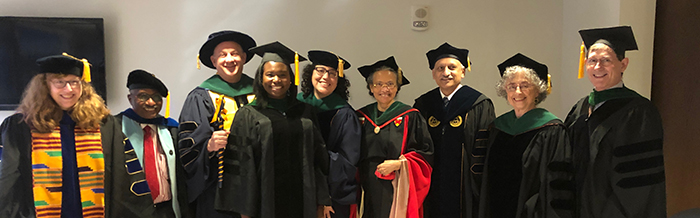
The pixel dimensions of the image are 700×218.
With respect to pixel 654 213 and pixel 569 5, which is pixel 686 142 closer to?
pixel 654 213

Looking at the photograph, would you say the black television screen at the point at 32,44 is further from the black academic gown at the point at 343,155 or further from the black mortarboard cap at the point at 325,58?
the black academic gown at the point at 343,155

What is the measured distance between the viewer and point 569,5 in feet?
12.5

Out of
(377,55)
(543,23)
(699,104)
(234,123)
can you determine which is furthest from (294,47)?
(699,104)

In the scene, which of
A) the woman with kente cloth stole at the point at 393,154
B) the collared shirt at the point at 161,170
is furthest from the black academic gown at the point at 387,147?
the collared shirt at the point at 161,170

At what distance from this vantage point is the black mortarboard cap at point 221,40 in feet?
9.24

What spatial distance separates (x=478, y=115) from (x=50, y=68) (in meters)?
2.67

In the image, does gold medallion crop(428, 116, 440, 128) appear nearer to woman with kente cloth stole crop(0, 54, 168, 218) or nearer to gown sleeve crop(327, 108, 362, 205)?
gown sleeve crop(327, 108, 362, 205)

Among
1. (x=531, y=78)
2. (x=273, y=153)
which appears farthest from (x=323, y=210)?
(x=531, y=78)

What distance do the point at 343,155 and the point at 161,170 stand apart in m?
1.19

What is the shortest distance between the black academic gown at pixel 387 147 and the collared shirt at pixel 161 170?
1.30m

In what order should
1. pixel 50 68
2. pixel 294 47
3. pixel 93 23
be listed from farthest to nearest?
pixel 294 47
pixel 93 23
pixel 50 68

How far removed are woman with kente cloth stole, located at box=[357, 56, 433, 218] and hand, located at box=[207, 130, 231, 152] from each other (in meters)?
0.92

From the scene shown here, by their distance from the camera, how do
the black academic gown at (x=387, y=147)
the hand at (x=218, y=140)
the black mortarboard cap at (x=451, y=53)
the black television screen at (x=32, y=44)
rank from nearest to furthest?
1. the hand at (x=218, y=140)
2. the black academic gown at (x=387, y=147)
3. the black mortarboard cap at (x=451, y=53)
4. the black television screen at (x=32, y=44)

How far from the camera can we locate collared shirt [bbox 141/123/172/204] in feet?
8.21
